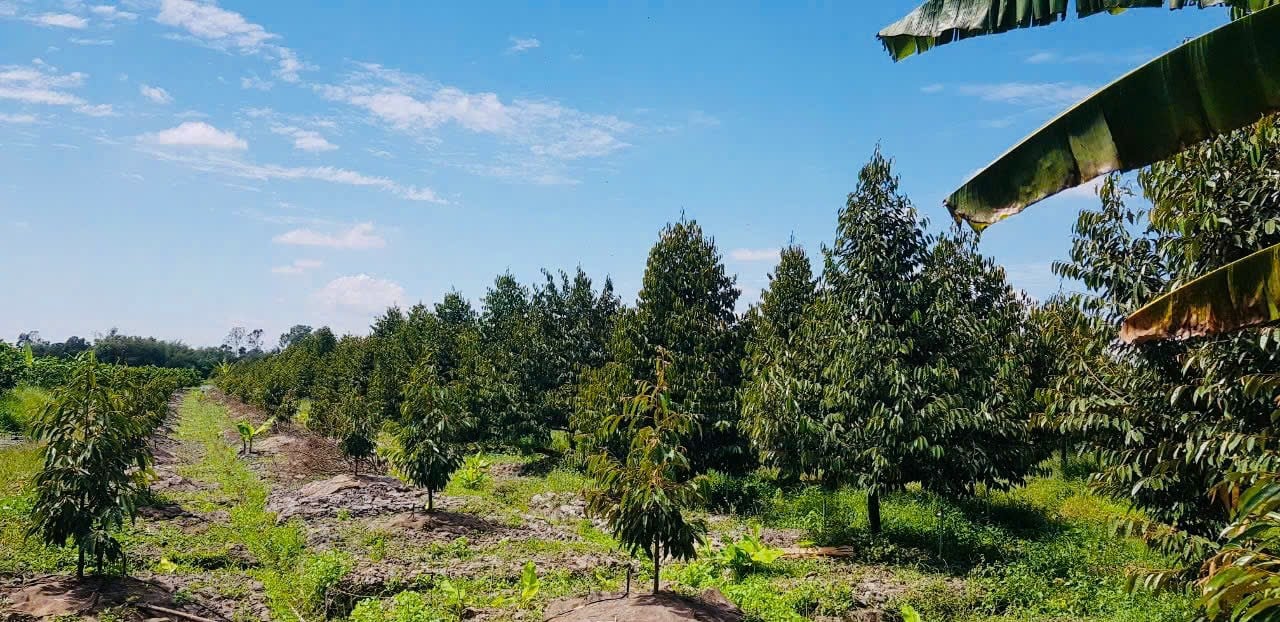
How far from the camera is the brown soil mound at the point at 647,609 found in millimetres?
8969

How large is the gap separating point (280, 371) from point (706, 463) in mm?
39774

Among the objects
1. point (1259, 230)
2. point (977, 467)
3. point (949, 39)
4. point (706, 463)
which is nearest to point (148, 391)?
point (706, 463)

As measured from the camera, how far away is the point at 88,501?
969 centimetres

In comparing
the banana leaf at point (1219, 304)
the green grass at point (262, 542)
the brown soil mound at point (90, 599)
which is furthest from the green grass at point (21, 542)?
the banana leaf at point (1219, 304)

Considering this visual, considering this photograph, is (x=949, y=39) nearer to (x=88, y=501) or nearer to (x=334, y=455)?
(x=88, y=501)

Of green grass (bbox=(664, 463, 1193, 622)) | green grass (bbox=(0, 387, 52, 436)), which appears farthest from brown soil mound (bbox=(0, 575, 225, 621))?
green grass (bbox=(0, 387, 52, 436))

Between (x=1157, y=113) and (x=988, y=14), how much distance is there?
3.87 ft

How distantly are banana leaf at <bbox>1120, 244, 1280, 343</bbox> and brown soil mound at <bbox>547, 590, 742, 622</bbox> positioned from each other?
6640 millimetres

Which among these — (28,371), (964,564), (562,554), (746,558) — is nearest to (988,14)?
(746,558)

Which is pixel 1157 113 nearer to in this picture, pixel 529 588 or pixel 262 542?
pixel 529 588

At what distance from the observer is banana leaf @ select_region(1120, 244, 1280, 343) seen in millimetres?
3881

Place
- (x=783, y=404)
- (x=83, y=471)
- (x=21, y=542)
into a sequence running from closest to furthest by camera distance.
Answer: (x=83, y=471), (x=21, y=542), (x=783, y=404)

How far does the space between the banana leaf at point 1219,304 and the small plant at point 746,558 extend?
31.8 feet

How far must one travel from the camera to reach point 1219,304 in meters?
4.04
